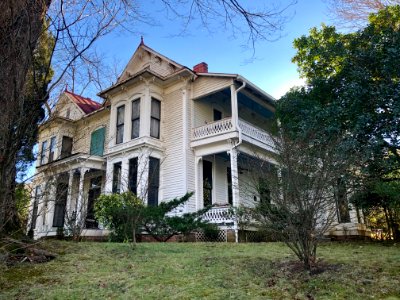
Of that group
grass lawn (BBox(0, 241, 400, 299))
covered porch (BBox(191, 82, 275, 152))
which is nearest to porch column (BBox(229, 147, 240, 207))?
covered porch (BBox(191, 82, 275, 152))

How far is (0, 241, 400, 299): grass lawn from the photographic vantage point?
429 centimetres

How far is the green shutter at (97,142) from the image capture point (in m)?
18.9

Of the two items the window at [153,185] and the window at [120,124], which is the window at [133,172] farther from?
the window at [120,124]

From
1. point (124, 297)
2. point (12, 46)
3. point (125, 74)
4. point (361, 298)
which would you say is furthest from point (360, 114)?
point (125, 74)

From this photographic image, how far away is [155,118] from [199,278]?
1160 centimetres

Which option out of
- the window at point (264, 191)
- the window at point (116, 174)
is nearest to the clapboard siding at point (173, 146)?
the window at point (116, 174)

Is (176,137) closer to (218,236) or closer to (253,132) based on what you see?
(253,132)

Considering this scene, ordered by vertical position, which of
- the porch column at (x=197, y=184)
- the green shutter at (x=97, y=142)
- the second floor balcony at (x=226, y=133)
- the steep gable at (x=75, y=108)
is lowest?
the porch column at (x=197, y=184)

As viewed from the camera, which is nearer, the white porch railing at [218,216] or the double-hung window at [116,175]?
the white porch railing at [218,216]

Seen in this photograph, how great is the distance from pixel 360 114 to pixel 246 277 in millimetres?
6955

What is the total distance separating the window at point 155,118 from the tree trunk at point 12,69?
11646 millimetres

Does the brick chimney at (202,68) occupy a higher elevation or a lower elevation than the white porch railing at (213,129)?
higher

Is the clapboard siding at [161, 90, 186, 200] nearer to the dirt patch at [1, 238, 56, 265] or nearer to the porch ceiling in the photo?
the porch ceiling

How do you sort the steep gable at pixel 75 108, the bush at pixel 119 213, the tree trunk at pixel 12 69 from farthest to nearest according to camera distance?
the steep gable at pixel 75 108
the bush at pixel 119 213
the tree trunk at pixel 12 69
